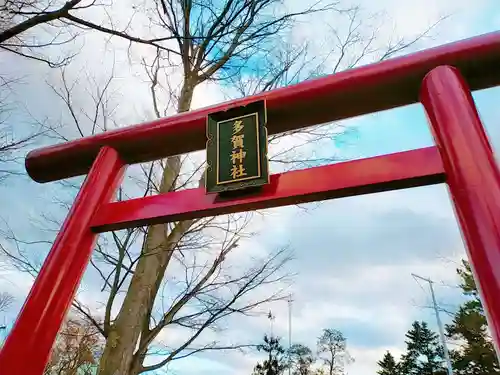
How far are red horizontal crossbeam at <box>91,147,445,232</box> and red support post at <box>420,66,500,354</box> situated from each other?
10 cm

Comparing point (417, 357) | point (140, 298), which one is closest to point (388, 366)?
point (417, 357)

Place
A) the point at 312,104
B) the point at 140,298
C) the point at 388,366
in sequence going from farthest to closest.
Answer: the point at 388,366 < the point at 140,298 < the point at 312,104

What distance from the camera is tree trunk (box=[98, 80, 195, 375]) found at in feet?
11.1

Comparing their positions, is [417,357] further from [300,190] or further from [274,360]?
[300,190]

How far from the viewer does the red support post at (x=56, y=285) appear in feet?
5.46

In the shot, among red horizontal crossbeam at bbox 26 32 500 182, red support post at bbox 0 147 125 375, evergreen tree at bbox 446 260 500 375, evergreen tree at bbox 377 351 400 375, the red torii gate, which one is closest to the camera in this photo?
the red torii gate

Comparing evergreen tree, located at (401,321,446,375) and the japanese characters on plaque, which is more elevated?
evergreen tree, located at (401,321,446,375)

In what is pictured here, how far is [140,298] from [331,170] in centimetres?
263

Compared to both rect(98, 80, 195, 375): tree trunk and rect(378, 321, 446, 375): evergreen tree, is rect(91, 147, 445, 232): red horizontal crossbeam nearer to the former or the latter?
rect(98, 80, 195, 375): tree trunk

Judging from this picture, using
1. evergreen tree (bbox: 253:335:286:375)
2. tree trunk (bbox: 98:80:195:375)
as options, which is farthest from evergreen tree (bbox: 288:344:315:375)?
tree trunk (bbox: 98:80:195:375)

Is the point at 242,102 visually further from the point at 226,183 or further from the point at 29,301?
the point at 29,301

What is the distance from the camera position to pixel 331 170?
71.5 inches

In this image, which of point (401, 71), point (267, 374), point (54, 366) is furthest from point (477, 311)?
point (401, 71)

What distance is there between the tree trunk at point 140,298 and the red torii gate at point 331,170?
168cm
